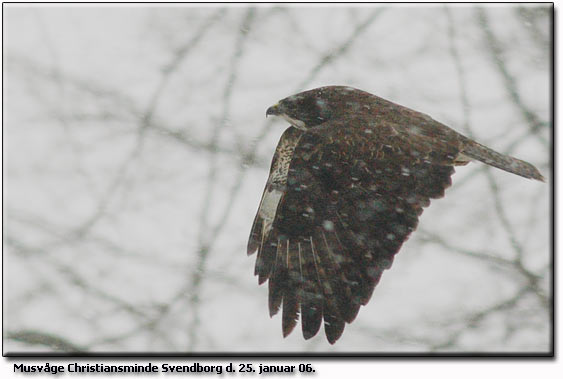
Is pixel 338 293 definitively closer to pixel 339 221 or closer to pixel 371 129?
pixel 339 221

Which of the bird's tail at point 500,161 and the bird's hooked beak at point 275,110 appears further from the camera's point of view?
the bird's hooked beak at point 275,110

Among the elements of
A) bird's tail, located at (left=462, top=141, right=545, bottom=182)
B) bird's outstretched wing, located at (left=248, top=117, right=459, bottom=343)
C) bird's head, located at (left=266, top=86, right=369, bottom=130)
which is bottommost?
bird's outstretched wing, located at (left=248, top=117, right=459, bottom=343)

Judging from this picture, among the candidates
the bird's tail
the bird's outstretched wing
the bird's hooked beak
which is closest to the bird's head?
the bird's hooked beak

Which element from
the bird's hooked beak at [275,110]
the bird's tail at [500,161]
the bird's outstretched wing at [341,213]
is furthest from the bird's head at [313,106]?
the bird's tail at [500,161]

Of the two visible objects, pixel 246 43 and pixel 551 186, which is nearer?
pixel 551 186

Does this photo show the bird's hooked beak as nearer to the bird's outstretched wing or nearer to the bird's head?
the bird's head

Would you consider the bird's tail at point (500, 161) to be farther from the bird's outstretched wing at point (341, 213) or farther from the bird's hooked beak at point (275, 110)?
the bird's hooked beak at point (275, 110)

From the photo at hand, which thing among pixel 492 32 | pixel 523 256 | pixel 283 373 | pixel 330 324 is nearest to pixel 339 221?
pixel 330 324
